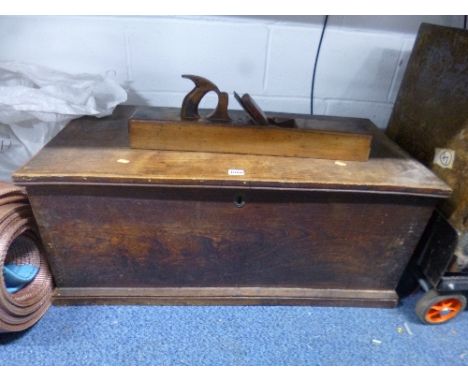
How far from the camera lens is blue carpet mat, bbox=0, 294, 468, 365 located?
776 millimetres

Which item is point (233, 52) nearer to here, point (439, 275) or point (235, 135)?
point (235, 135)

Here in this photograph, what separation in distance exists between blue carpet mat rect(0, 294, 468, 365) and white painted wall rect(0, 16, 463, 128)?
616 millimetres

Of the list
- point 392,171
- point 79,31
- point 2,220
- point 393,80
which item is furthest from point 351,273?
point 79,31

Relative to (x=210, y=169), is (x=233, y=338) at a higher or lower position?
lower

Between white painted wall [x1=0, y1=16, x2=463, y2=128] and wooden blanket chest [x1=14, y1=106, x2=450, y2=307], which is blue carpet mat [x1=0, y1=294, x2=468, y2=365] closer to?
wooden blanket chest [x1=14, y1=106, x2=450, y2=307]

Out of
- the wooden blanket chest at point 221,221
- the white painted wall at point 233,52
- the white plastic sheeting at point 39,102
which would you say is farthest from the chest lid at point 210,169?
the white painted wall at point 233,52

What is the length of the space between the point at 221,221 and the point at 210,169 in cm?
12

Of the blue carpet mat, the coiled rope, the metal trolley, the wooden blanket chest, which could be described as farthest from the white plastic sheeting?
the metal trolley

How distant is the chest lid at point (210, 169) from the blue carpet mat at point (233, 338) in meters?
0.36

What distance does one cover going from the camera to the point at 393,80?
1.11m

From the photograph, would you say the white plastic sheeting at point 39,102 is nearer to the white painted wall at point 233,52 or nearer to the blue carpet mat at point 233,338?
the white painted wall at point 233,52

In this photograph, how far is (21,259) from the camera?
869 mm

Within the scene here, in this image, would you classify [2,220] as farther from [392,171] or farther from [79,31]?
[392,171]

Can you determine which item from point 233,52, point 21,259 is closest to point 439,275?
point 233,52
